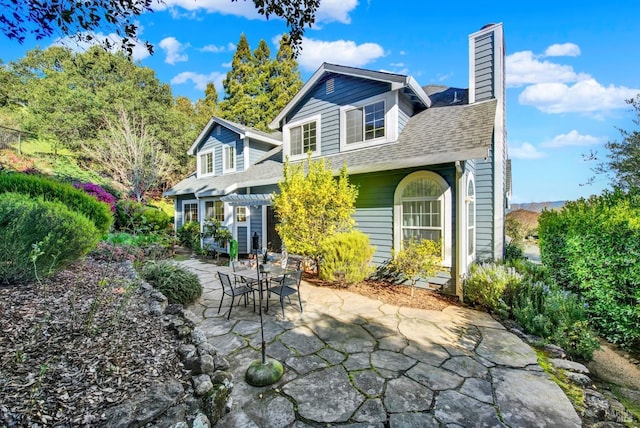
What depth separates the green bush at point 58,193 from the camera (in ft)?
18.0


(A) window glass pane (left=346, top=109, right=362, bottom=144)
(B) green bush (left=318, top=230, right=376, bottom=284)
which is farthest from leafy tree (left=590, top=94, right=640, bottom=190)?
(B) green bush (left=318, top=230, right=376, bottom=284)

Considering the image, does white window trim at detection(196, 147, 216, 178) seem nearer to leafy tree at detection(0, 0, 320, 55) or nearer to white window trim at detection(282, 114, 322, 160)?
white window trim at detection(282, 114, 322, 160)

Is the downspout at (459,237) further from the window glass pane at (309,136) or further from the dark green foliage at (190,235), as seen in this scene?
the dark green foliage at (190,235)

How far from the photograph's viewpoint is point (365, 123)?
8.23 m

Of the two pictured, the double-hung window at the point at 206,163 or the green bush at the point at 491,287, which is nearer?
the green bush at the point at 491,287

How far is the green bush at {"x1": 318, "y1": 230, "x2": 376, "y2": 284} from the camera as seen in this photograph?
6.35 m

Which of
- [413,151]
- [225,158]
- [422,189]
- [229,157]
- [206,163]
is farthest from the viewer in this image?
[206,163]

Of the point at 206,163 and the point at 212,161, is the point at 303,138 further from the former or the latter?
the point at 206,163

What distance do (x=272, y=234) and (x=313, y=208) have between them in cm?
443

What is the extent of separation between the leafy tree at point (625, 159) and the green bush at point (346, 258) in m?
10.8

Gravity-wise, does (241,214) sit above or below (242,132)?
below

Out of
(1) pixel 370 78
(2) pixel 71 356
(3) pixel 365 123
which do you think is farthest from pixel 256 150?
(2) pixel 71 356

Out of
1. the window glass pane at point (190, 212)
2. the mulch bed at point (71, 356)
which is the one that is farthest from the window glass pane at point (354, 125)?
the window glass pane at point (190, 212)

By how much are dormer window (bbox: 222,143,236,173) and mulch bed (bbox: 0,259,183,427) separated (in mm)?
9271
